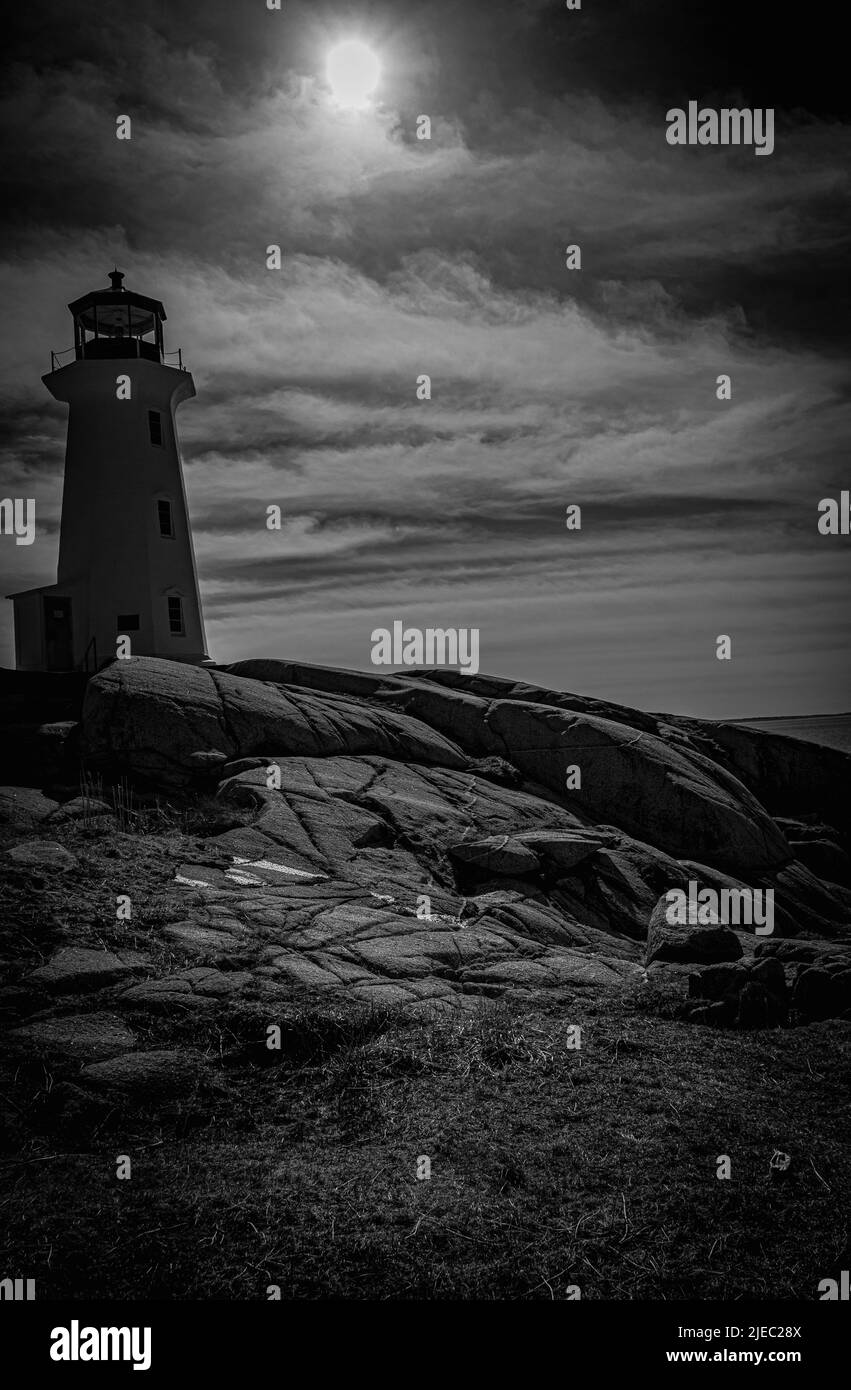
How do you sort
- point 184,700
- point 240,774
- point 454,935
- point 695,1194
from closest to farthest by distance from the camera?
point 695,1194 → point 454,935 → point 240,774 → point 184,700

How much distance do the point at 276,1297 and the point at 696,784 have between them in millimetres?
20160

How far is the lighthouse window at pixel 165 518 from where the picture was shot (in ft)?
107

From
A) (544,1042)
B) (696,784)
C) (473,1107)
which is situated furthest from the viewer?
(696,784)

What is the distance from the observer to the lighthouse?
31.8 meters

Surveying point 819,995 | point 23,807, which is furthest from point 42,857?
point 819,995

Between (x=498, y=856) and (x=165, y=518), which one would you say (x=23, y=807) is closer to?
(x=498, y=856)

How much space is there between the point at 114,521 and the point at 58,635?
15.5 feet

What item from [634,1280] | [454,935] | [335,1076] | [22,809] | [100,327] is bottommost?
[634,1280]

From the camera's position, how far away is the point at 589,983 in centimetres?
1095

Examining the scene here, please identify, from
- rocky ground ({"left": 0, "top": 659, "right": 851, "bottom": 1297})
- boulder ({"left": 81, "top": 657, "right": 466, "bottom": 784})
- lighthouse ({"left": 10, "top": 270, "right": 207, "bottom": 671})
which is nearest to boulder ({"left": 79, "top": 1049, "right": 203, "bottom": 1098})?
rocky ground ({"left": 0, "top": 659, "right": 851, "bottom": 1297})

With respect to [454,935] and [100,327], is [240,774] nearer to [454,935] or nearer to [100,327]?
[454,935]

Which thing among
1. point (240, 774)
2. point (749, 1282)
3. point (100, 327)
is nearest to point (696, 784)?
point (240, 774)

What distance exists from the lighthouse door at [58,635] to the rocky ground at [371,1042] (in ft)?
43.0

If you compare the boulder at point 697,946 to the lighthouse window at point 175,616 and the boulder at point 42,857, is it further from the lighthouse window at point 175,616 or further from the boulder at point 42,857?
the lighthouse window at point 175,616
